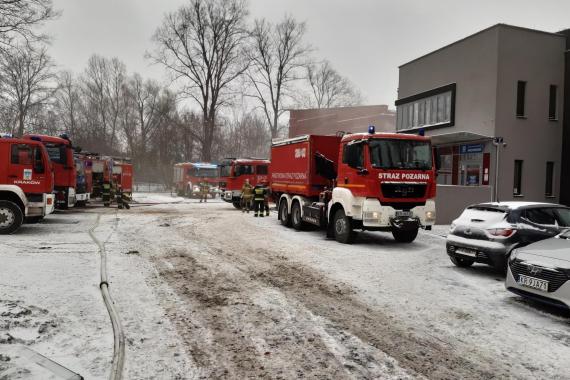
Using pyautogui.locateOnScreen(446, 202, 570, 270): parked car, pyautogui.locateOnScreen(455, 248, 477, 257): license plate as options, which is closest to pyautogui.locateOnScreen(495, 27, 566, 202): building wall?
pyautogui.locateOnScreen(446, 202, 570, 270): parked car

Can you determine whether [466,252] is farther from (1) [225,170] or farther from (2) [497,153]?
(1) [225,170]

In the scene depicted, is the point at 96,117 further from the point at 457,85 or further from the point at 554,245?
the point at 554,245

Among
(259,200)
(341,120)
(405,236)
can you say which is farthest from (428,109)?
(341,120)

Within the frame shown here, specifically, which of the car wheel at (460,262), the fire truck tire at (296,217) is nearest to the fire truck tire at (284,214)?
the fire truck tire at (296,217)

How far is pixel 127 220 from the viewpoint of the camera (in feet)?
55.1

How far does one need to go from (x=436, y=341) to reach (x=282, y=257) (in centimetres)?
510

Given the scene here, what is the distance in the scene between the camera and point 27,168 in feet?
41.4

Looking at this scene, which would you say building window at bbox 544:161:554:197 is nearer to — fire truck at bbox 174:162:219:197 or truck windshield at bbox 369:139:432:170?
truck windshield at bbox 369:139:432:170

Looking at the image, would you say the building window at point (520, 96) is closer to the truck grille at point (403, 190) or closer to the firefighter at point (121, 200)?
the truck grille at point (403, 190)

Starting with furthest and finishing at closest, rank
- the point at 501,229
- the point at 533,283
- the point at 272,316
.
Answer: the point at 501,229
the point at 533,283
the point at 272,316

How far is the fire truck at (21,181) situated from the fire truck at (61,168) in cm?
470

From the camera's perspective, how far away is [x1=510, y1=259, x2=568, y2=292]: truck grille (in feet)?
19.1

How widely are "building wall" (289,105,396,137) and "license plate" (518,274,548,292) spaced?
34.6 meters

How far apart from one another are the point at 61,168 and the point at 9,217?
570 cm
